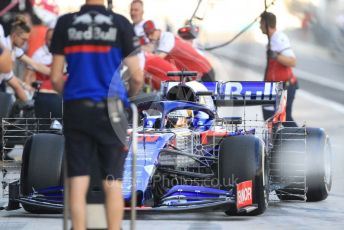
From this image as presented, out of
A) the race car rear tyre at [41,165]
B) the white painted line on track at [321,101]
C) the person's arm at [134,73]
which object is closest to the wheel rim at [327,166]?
the race car rear tyre at [41,165]

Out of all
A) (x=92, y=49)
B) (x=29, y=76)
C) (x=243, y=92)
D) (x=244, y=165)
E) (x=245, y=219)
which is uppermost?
(x=29, y=76)

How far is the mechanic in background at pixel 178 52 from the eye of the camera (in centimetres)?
1530

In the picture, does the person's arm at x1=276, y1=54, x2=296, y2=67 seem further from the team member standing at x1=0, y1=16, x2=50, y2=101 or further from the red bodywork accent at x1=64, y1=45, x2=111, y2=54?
the red bodywork accent at x1=64, y1=45, x2=111, y2=54

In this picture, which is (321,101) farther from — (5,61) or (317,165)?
(5,61)

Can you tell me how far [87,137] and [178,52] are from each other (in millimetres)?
8155

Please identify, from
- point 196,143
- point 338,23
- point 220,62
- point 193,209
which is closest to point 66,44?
point 193,209

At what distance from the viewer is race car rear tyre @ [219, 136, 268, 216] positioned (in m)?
10.1

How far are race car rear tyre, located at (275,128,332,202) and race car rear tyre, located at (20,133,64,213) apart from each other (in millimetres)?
2136

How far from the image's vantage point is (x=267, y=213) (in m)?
10.7

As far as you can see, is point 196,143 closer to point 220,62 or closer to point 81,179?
point 81,179

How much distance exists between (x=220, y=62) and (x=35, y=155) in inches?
313

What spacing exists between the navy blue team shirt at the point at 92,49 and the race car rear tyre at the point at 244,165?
8.74 ft

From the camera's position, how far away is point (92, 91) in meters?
7.61

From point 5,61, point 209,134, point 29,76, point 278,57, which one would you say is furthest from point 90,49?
point 29,76
